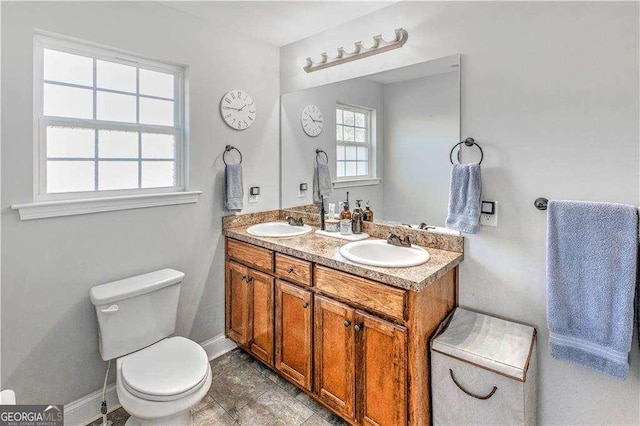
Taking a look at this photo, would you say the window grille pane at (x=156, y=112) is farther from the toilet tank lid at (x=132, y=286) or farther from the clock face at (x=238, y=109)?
the toilet tank lid at (x=132, y=286)

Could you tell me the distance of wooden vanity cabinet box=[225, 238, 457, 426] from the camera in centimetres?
150

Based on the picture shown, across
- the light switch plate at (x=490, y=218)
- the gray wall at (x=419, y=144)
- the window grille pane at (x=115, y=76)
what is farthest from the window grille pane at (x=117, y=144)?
the light switch plate at (x=490, y=218)

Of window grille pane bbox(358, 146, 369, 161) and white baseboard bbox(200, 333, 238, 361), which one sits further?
white baseboard bbox(200, 333, 238, 361)

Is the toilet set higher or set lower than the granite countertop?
lower

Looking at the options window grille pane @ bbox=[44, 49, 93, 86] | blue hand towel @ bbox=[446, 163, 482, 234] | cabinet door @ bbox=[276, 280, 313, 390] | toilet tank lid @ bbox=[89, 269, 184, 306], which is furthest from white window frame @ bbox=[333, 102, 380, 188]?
window grille pane @ bbox=[44, 49, 93, 86]

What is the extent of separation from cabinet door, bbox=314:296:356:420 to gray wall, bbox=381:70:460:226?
74 cm

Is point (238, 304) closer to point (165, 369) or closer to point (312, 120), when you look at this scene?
point (165, 369)

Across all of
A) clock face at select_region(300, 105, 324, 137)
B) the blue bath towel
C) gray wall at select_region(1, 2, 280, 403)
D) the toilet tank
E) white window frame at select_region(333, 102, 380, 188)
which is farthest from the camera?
clock face at select_region(300, 105, 324, 137)

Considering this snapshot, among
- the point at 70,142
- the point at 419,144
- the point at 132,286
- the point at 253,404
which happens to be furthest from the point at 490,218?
the point at 70,142

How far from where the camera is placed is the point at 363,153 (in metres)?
2.32

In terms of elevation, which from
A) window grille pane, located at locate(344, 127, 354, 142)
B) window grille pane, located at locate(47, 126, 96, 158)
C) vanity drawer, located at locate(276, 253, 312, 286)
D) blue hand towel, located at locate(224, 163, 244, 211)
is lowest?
vanity drawer, located at locate(276, 253, 312, 286)

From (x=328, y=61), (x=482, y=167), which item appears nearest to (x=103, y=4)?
(x=328, y=61)

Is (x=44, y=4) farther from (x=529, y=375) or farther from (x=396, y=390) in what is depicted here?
(x=529, y=375)

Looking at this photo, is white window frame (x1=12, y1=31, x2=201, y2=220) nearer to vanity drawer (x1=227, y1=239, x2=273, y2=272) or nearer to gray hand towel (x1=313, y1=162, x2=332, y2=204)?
vanity drawer (x1=227, y1=239, x2=273, y2=272)
